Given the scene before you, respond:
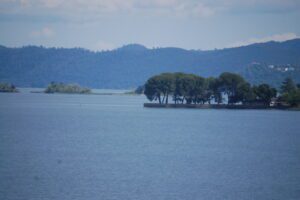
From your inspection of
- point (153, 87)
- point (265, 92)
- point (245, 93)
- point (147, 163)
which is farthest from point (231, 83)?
point (147, 163)

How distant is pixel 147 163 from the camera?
49.4 metres

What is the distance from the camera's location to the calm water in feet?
124

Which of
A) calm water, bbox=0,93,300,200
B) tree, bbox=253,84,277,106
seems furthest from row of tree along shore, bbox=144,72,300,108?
calm water, bbox=0,93,300,200

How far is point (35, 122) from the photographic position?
94.9 meters

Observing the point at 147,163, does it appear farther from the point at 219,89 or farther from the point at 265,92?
the point at 219,89

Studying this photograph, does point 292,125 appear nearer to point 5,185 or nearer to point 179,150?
point 179,150

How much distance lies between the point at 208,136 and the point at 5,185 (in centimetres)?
4008

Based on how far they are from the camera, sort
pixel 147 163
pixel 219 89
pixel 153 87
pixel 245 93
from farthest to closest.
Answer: pixel 219 89 < pixel 153 87 < pixel 245 93 < pixel 147 163

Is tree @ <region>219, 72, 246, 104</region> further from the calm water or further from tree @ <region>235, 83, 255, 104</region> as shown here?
the calm water

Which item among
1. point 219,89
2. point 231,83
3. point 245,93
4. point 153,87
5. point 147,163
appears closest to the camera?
point 147,163

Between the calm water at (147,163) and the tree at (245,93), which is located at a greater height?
the tree at (245,93)

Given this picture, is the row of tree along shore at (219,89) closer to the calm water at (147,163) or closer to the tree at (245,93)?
the tree at (245,93)

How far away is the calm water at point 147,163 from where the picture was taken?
3791cm

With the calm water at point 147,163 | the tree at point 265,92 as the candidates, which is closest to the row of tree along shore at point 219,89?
the tree at point 265,92
